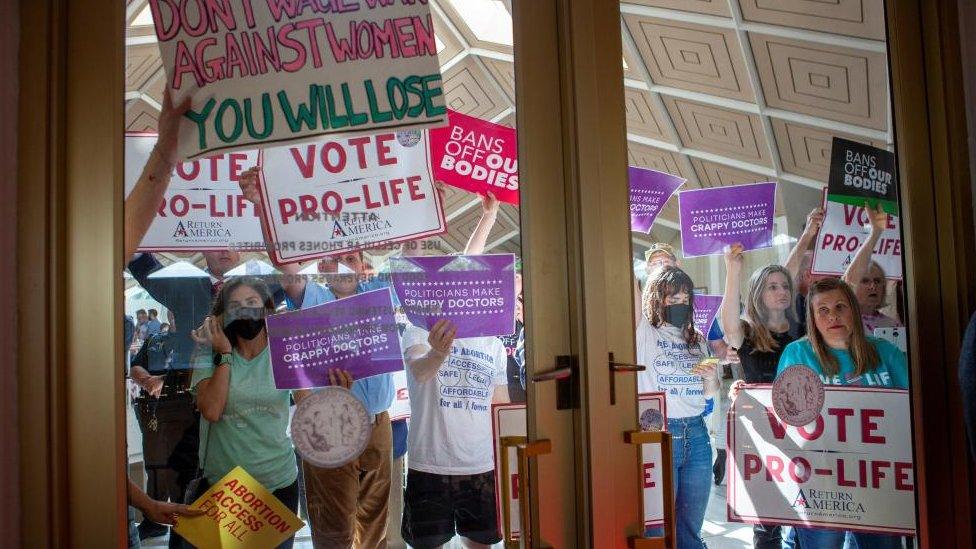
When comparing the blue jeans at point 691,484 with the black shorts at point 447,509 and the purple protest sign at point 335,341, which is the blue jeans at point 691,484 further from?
the purple protest sign at point 335,341

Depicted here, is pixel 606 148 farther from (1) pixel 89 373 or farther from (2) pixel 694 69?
(1) pixel 89 373

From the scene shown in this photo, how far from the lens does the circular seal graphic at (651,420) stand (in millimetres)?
1850

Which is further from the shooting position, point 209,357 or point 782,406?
point 782,406

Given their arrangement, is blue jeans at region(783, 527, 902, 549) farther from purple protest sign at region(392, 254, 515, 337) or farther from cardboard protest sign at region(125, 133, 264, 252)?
cardboard protest sign at region(125, 133, 264, 252)

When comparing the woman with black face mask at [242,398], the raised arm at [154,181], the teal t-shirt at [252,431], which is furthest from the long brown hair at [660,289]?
the raised arm at [154,181]

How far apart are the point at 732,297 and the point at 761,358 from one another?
6.6 inches

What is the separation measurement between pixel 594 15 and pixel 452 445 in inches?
40.2

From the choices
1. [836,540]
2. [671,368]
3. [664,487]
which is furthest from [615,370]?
[836,540]

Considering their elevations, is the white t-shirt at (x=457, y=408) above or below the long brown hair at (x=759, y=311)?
below

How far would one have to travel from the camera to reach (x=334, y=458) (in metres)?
1.72

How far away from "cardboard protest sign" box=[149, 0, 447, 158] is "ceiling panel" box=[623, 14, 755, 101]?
20.0 inches

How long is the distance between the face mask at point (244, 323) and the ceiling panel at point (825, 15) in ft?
4.35

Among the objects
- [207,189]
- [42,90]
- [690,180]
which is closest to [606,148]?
[690,180]

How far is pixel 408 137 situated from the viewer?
1.76 metres
